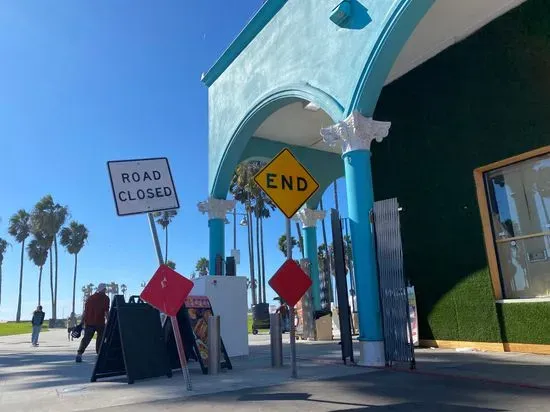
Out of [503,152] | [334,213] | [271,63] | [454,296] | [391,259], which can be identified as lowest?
[454,296]

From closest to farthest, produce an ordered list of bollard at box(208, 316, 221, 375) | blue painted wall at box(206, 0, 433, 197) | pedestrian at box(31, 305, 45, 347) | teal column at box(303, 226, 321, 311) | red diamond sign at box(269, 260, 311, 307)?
red diamond sign at box(269, 260, 311, 307) < bollard at box(208, 316, 221, 375) < blue painted wall at box(206, 0, 433, 197) < teal column at box(303, 226, 321, 311) < pedestrian at box(31, 305, 45, 347)

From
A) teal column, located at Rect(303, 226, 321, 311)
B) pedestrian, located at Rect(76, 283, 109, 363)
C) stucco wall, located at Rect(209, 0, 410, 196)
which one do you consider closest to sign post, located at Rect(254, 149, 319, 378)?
stucco wall, located at Rect(209, 0, 410, 196)

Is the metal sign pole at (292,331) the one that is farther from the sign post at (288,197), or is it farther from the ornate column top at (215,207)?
the ornate column top at (215,207)

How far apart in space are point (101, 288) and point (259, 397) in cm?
669

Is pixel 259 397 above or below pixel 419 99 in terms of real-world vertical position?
below

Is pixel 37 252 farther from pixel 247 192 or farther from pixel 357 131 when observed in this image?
pixel 357 131

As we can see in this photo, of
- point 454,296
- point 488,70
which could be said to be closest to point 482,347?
point 454,296

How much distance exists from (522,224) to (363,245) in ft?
11.4

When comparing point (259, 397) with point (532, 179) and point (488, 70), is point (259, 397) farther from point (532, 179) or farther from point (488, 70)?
point (488, 70)

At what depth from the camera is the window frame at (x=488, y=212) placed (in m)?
9.28

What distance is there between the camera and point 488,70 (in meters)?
9.81

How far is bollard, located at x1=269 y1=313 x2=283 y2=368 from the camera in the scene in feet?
27.8

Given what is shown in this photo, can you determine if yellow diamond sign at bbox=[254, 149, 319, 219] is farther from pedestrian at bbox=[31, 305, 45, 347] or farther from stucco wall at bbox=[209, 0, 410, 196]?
pedestrian at bbox=[31, 305, 45, 347]

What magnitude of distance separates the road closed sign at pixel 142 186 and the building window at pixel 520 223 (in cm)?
662
